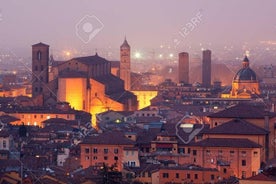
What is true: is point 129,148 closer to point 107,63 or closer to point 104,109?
point 104,109

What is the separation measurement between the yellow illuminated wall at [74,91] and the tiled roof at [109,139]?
22.0 metres

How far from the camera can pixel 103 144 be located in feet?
108

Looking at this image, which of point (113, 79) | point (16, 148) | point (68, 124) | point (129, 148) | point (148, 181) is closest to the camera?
point (148, 181)

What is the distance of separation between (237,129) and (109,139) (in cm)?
333

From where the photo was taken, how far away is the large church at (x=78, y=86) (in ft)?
185

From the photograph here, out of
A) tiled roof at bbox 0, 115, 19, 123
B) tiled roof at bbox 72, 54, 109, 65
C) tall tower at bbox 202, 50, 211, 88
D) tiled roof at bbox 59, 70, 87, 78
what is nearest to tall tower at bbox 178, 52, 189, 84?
tall tower at bbox 202, 50, 211, 88

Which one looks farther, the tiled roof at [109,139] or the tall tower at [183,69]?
the tall tower at [183,69]

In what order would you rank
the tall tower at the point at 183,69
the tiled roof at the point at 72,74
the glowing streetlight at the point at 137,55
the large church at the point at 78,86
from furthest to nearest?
the glowing streetlight at the point at 137,55 < the tall tower at the point at 183,69 < the tiled roof at the point at 72,74 < the large church at the point at 78,86

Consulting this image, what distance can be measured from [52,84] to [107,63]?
6755mm

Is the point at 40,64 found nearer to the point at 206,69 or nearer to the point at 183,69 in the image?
the point at 183,69

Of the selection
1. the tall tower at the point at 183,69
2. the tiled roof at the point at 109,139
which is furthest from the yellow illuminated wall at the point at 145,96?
the tiled roof at the point at 109,139

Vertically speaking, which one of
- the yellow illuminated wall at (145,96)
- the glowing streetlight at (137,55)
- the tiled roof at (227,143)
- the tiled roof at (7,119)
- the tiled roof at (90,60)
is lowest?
the tiled roof at (227,143)

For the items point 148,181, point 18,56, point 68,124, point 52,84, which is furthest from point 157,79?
point 148,181

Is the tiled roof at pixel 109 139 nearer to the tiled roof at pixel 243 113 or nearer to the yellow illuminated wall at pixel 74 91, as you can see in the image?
the tiled roof at pixel 243 113
